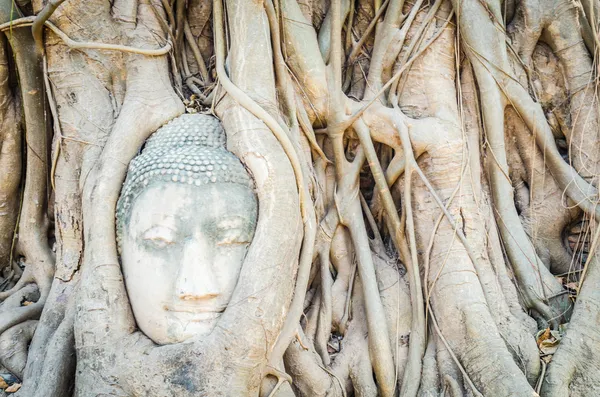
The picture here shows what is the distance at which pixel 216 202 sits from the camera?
6.74 feet

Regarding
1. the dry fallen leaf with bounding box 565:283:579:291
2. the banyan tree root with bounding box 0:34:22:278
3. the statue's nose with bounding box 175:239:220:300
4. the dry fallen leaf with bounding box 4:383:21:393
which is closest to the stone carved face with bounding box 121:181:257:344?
the statue's nose with bounding box 175:239:220:300

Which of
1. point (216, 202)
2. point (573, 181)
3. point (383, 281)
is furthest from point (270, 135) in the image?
point (573, 181)

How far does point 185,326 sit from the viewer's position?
1962 mm

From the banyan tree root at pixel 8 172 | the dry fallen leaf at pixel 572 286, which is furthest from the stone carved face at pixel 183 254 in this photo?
the dry fallen leaf at pixel 572 286

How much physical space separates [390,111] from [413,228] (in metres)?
0.59

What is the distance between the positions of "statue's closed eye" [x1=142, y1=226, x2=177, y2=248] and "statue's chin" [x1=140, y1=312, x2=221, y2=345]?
259mm

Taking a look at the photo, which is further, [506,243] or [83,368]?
[506,243]

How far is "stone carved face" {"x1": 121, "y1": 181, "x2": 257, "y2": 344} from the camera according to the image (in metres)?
1.96

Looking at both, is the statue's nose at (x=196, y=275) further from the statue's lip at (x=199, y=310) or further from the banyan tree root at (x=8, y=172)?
the banyan tree root at (x=8, y=172)

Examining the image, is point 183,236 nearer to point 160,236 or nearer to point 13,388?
point 160,236

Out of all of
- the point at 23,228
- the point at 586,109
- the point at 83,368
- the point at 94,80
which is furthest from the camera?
the point at 586,109

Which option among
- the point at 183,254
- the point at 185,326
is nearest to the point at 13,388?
the point at 185,326

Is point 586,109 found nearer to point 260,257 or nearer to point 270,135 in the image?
point 270,135

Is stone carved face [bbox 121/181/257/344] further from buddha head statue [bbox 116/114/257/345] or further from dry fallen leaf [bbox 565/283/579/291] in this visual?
dry fallen leaf [bbox 565/283/579/291]
